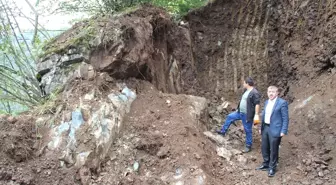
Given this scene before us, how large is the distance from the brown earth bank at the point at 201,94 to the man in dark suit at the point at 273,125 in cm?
38

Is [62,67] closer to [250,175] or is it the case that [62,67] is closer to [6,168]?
[6,168]

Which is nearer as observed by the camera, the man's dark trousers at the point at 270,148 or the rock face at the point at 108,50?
the man's dark trousers at the point at 270,148

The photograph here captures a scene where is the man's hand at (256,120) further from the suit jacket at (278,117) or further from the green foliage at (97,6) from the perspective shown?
the green foliage at (97,6)

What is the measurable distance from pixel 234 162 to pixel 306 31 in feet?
15.0

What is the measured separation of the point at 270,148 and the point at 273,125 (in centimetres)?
47

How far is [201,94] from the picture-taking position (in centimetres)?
1109

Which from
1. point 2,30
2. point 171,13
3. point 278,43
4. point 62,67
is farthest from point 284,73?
point 2,30

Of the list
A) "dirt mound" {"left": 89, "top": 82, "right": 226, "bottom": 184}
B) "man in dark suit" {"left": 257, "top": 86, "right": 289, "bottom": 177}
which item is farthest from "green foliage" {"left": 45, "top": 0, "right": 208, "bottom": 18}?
"man in dark suit" {"left": 257, "top": 86, "right": 289, "bottom": 177}

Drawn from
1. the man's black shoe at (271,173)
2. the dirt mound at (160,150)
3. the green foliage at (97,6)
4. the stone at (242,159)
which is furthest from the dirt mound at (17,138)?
the man's black shoe at (271,173)

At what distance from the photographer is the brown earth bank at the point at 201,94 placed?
252 inches

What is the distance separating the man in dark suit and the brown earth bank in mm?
377

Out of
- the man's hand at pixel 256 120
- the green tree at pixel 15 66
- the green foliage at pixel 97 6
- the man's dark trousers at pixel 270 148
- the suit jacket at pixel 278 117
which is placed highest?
the green foliage at pixel 97 6

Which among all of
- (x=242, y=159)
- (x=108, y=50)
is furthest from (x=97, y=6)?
(x=242, y=159)

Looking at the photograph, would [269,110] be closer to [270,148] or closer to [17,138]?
[270,148]
